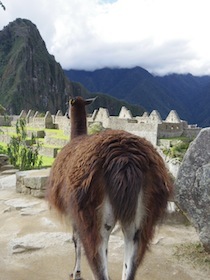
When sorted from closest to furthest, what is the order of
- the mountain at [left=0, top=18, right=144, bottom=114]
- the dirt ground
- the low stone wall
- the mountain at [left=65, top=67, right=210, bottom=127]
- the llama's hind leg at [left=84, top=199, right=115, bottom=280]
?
the llama's hind leg at [left=84, top=199, right=115, bottom=280] → the dirt ground → the low stone wall → the mountain at [left=65, top=67, right=210, bottom=127] → the mountain at [left=0, top=18, right=144, bottom=114]

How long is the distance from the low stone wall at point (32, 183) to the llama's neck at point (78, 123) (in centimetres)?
270

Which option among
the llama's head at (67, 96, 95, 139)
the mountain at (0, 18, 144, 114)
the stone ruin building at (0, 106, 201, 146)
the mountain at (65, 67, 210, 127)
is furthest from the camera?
the mountain at (0, 18, 144, 114)

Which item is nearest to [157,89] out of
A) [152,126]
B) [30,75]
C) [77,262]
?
[30,75]

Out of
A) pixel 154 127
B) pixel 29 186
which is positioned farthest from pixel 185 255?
pixel 154 127

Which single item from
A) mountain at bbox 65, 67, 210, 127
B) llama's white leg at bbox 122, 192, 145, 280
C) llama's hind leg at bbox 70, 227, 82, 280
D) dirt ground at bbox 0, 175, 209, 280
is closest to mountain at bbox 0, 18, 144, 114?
mountain at bbox 65, 67, 210, 127

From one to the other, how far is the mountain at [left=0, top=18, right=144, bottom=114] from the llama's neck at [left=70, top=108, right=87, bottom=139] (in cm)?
9801

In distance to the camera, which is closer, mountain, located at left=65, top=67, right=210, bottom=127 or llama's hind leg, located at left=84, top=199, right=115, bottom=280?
llama's hind leg, located at left=84, top=199, right=115, bottom=280

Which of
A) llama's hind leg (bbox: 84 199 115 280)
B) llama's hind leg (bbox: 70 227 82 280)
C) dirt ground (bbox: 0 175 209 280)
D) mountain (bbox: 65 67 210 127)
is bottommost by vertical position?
dirt ground (bbox: 0 175 209 280)

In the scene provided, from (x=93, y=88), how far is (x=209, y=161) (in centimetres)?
13579

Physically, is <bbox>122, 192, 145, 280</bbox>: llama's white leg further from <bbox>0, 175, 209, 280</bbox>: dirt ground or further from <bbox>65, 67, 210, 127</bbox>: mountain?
<bbox>65, 67, 210, 127</bbox>: mountain

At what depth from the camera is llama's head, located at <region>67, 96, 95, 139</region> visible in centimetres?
376

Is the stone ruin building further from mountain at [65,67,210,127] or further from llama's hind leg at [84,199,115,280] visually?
mountain at [65,67,210,127]

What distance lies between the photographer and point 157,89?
105500mm

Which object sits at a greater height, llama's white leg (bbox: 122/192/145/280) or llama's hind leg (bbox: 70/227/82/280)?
llama's white leg (bbox: 122/192/145/280)
